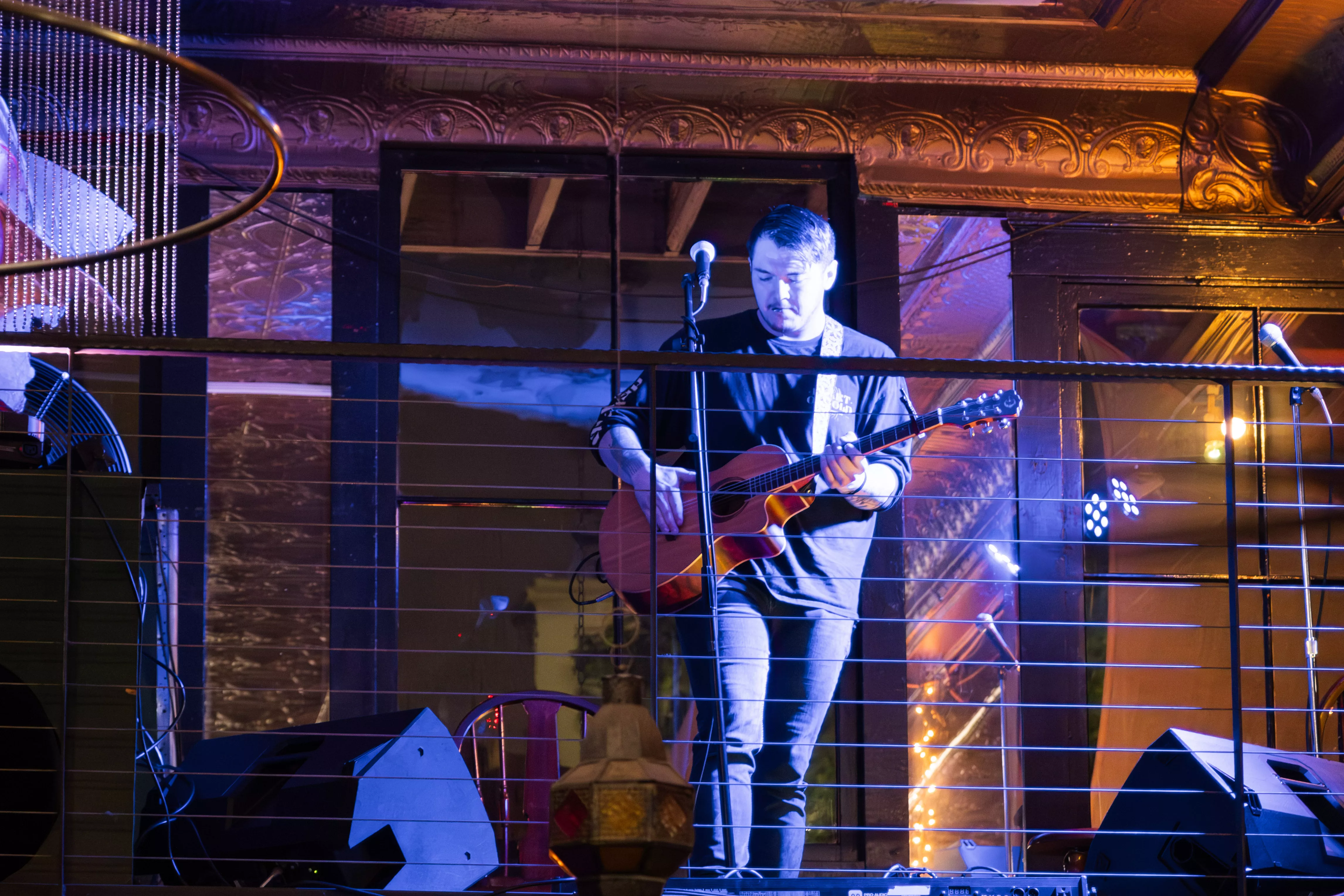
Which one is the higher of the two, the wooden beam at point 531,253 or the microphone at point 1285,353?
the wooden beam at point 531,253

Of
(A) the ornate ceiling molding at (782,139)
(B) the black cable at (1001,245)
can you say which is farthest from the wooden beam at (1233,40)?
(B) the black cable at (1001,245)

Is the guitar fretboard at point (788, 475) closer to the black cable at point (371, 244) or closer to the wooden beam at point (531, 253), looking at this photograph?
the black cable at point (371, 244)

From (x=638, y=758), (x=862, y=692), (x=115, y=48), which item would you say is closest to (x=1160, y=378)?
(x=638, y=758)

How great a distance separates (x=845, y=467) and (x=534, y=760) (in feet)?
4.20

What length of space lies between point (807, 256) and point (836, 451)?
2.28ft

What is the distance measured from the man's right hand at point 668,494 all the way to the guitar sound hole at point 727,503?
0.07 m

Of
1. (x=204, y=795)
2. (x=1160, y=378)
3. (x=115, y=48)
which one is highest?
(x=115, y=48)

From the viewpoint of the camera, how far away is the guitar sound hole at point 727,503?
3.73 meters

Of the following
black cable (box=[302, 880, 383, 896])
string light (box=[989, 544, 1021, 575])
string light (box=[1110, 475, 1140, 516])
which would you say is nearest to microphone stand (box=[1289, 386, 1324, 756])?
string light (box=[1110, 475, 1140, 516])

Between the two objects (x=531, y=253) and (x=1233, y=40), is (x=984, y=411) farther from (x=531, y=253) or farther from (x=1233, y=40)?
(x=1233, y=40)

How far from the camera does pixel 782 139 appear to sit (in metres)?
4.33

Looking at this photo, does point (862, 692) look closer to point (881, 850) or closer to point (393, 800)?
point (881, 850)

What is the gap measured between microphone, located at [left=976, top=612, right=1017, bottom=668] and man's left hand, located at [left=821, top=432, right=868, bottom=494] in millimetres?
582

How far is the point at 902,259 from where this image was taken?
4.31 meters
